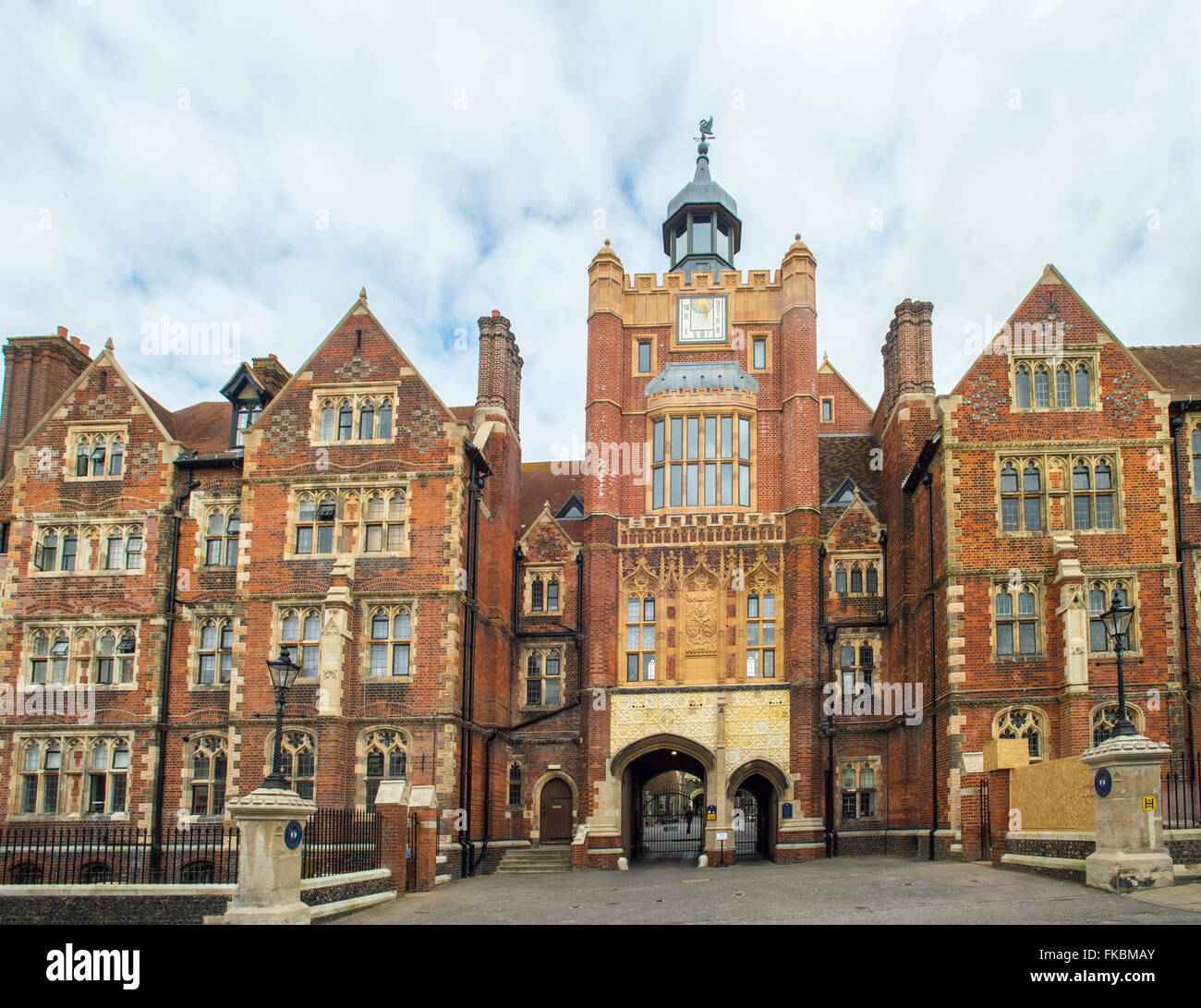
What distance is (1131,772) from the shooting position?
18.5 metres

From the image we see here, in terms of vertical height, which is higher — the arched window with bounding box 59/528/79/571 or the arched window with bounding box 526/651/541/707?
the arched window with bounding box 59/528/79/571

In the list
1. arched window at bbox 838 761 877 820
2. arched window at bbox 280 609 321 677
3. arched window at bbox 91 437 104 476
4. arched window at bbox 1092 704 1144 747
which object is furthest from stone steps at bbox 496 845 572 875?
arched window at bbox 91 437 104 476

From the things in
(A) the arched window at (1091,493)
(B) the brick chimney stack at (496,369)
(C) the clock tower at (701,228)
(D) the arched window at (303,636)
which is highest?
(C) the clock tower at (701,228)

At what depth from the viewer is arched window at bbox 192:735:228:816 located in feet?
105

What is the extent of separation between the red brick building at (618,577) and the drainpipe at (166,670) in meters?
0.11

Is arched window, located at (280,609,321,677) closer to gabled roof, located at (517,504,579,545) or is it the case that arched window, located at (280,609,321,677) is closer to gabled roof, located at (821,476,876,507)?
gabled roof, located at (517,504,579,545)

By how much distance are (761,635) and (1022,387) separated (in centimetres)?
967

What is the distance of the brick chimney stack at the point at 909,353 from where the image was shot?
3562 cm

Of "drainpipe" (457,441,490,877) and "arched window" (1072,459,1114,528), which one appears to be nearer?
"arched window" (1072,459,1114,528)

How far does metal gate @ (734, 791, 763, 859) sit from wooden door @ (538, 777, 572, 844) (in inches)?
190

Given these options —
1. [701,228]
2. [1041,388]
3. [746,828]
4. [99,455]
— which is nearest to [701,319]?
[701,228]

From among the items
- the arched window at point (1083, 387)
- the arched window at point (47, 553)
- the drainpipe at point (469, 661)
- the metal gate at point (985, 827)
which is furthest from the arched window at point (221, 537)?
the arched window at point (1083, 387)

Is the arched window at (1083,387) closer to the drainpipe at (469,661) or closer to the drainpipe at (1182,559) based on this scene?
the drainpipe at (1182,559)

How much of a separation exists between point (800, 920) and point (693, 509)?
18.0 metres
